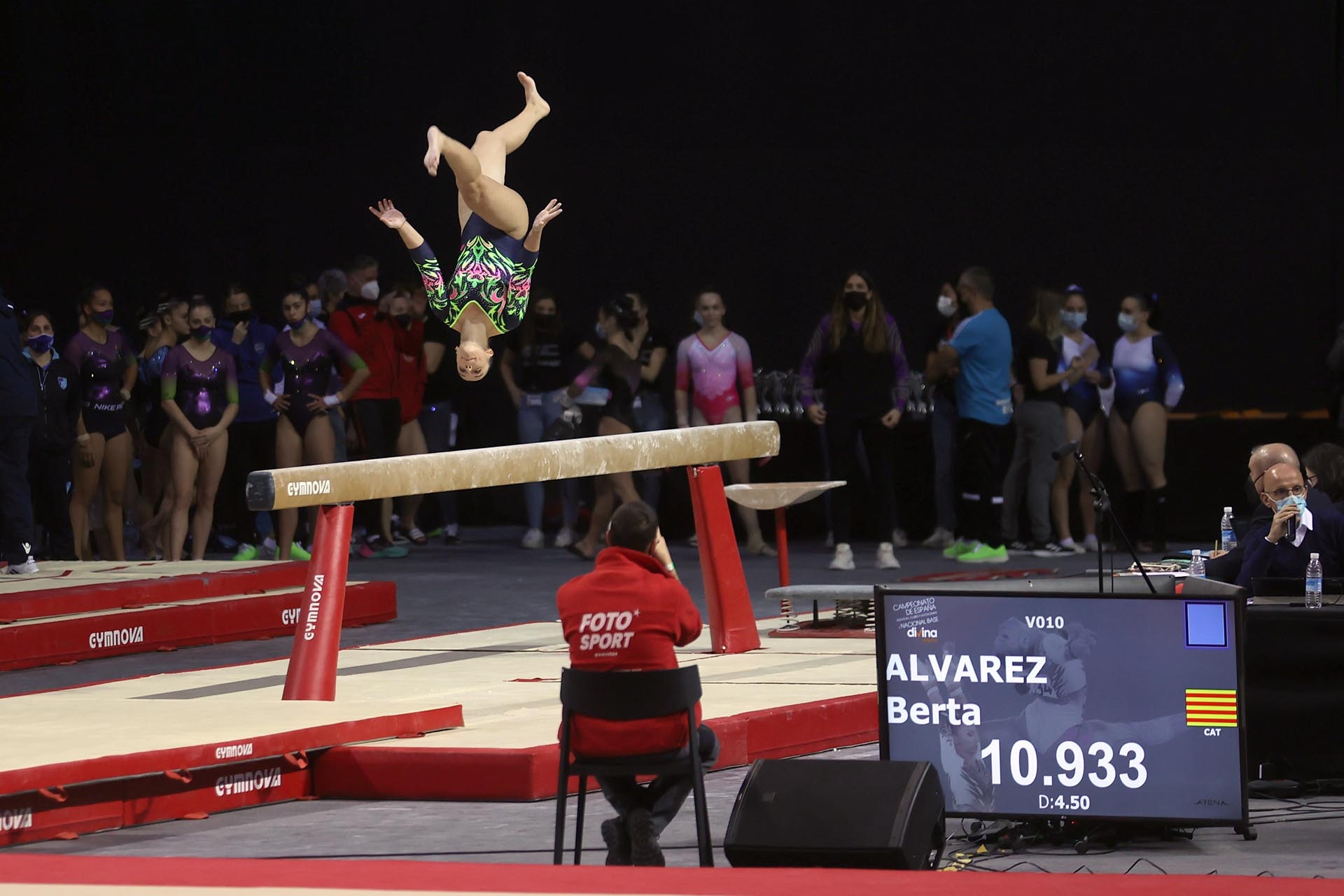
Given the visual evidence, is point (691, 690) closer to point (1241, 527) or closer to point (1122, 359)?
point (1241, 527)

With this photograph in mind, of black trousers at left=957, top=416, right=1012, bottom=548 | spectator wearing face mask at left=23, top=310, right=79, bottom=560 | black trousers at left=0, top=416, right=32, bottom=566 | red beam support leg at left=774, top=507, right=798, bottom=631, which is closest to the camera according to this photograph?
red beam support leg at left=774, top=507, right=798, bottom=631

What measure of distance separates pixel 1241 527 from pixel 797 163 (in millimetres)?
7709

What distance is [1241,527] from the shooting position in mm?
8008

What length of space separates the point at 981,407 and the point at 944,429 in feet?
2.94

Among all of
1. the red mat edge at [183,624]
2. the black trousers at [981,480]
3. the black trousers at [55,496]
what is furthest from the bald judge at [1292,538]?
the black trousers at [55,496]

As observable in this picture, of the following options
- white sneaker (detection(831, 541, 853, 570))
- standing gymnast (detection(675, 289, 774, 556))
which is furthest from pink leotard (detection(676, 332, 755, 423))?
white sneaker (detection(831, 541, 853, 570))

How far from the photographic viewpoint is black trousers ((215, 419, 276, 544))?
1190 centimetres

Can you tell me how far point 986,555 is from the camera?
38.1 feet

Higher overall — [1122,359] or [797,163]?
[797,163]

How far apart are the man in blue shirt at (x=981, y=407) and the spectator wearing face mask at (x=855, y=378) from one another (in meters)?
0.56

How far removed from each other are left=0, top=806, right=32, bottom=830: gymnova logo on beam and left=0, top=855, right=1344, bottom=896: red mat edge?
116 centimetres

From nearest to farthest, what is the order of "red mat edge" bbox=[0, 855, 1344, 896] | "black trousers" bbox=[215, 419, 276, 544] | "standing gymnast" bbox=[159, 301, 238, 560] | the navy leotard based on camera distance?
"red mat edge" bbox=[0, 855, 1344, 896], "standing gymnast" bbox=[159, 301, 238, 560], the navy leotard, "black trousers" bbox=[215, 419, 276, 544]

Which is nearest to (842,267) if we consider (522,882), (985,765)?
(985,765)

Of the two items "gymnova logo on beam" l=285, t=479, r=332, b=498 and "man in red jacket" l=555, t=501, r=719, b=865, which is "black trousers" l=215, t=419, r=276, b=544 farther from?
"man in red jacket" l=555, t=501, r=719, b=865
